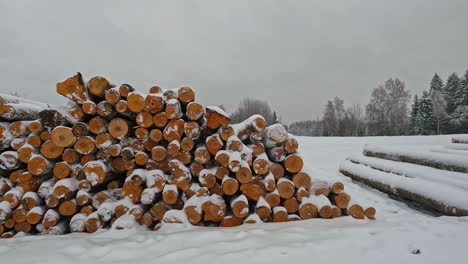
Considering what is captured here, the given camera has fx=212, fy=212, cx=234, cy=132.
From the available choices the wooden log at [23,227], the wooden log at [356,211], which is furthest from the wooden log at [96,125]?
the wooden log at [356,211]

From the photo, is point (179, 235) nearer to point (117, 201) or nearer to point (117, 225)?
Answer: point (117, 225)

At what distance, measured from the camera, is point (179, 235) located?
2.44 metres

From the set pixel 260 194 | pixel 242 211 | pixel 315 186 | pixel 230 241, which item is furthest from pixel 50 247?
pixel 315 186

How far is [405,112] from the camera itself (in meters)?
32.9

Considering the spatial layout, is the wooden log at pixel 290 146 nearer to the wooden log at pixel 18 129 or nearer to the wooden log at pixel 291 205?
the wooden log at pixel 291 205

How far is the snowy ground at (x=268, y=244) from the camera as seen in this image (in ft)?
6.40

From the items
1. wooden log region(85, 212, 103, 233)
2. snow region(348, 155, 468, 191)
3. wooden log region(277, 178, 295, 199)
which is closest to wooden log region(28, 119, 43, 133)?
wooden log region(85, 212, 103, 233)

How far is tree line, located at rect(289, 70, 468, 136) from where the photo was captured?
2736 cm

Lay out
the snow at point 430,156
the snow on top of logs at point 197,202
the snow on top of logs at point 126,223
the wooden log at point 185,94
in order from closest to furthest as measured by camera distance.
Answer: the snow on top of logs at point 126,223
the snow on top of logs at point 197,202
the wooden log at point 185,94
the snow at point 430,156

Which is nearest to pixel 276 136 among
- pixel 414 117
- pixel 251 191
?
pixel 251 191

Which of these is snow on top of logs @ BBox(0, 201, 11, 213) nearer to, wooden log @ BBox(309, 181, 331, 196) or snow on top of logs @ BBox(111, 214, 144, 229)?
snow on top of logs @ BBox(111, 214, 144, 229)

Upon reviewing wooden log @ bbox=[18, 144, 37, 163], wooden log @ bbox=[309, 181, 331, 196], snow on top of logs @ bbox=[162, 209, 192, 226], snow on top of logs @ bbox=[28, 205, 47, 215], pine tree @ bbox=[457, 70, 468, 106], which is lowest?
snow on top of logs @ bbox=[162, 209, 192, 226]

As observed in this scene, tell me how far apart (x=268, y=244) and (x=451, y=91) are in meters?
40.8

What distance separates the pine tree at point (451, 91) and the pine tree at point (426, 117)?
6.85 ft
